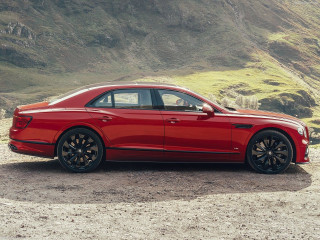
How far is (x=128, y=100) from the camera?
8.41 metres

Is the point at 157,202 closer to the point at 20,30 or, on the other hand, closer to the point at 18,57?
the point at 18,57

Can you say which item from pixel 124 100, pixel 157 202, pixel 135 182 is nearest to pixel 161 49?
pixel 124 100

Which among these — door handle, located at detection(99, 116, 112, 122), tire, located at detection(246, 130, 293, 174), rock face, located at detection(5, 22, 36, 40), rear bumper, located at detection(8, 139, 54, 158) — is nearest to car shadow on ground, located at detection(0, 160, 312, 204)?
tire, located at detection(246, 130, 293, 174)

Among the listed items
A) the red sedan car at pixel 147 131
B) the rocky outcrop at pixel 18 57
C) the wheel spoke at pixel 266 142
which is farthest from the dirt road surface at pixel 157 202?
the rocky outcrop at pixel 18 57

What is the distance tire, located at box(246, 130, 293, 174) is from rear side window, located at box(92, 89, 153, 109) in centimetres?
192

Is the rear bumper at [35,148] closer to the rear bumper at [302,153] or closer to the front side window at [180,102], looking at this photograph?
the front side window at [180,102]

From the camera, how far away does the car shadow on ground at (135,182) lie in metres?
6.92

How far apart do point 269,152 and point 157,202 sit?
270 cm

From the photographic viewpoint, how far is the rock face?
135500 millimetres

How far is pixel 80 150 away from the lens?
8133 mm

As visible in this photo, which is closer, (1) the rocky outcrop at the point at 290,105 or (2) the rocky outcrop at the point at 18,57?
(1) the rocky outcrop at the point at 290,105

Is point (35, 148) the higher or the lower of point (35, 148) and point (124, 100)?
the lower

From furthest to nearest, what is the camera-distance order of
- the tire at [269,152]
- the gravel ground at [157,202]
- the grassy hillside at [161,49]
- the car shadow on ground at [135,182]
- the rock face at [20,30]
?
the rock face at [20,30] < the grassy hillside at [161,49] < the tire at [269,152] < the car shadow on ground at [135,182] < the gravel ground at [157,202]

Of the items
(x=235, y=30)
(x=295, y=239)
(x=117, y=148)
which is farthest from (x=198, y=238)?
(x=235, y=30)
